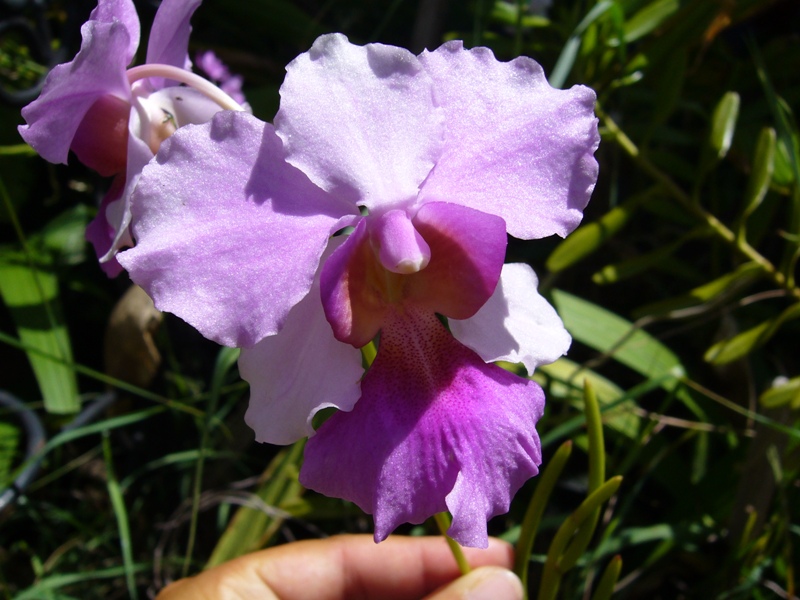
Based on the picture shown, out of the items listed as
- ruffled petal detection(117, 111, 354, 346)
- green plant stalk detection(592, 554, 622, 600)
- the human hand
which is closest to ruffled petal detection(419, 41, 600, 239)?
ruffled petal detection(117, 111, 354, 346)

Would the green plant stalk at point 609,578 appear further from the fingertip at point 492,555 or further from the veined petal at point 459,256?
the veined petal at point 459,256

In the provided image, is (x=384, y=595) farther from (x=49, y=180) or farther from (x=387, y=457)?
(x=49, y=180)

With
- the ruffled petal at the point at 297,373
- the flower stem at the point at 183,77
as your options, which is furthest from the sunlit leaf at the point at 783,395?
the flower stem at the point at 183,77

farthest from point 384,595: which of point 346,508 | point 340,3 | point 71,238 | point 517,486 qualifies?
point 340,3

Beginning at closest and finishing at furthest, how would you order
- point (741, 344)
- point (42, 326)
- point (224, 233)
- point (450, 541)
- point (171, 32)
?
point (224, 233), point (171, 32), point (450, 541), point (741, 344), point (42, 326)

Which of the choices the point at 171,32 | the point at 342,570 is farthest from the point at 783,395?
the point at 171,32

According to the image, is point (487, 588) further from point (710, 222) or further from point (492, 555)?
point (710, 222)

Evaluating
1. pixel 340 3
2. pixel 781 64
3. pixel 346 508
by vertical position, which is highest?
pixel 781 64

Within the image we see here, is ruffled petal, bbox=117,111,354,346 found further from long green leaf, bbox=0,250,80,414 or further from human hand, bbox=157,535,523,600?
long green leaf, bbox=0,250,80,414
